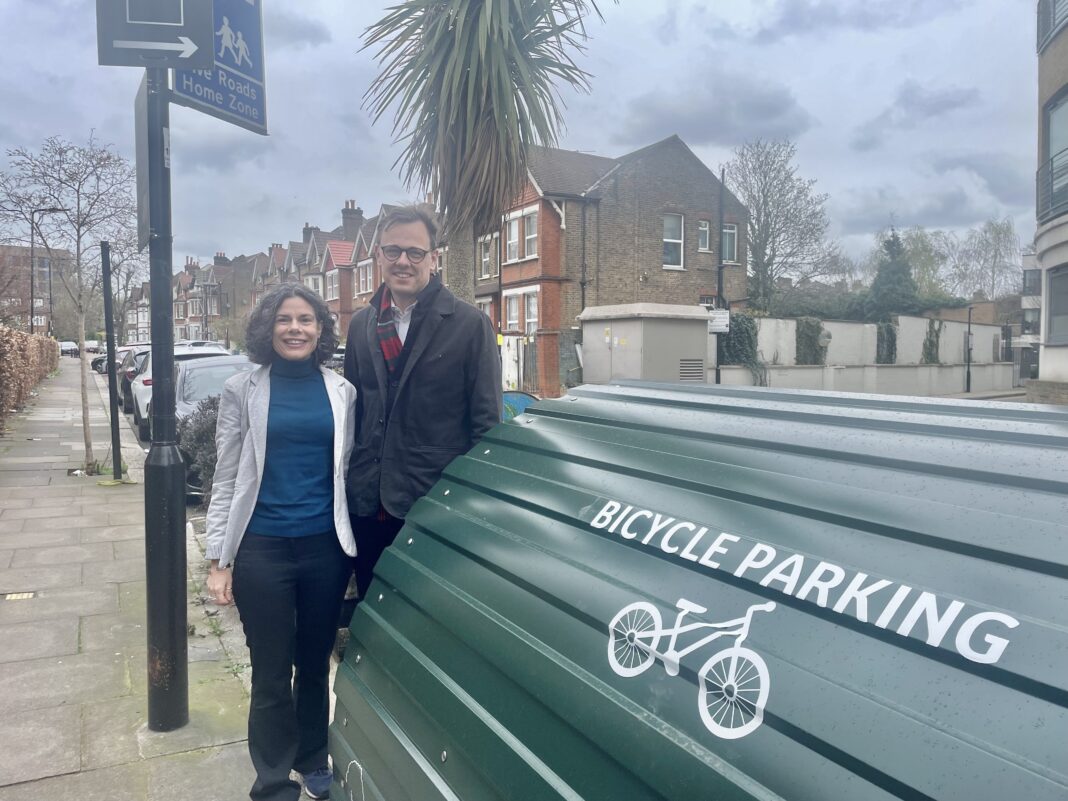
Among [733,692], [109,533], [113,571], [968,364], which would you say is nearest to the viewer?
[733,692]

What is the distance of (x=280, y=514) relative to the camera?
252cm

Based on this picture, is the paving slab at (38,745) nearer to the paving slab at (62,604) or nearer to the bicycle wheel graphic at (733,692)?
the paving slab at (62,604)

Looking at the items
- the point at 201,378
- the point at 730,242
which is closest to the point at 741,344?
the point at 730,242

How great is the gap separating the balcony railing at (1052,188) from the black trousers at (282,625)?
18983mm

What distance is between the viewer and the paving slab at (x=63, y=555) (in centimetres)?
564

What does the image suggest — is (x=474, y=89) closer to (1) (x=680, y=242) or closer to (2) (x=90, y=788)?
(2) (x=90, y=788)

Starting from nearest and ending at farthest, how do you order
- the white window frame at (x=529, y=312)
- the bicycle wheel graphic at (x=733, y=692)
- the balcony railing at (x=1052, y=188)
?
the bicycle wheel graphic at (x=733, y=692), the balcony railing at (x=1052, y=188), the white window frame at (x=529, y=312)

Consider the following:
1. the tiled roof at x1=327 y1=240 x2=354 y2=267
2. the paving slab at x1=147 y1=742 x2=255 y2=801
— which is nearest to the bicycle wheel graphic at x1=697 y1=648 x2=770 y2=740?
the paving slab at x1=147 y1=742 x2=255 y2=801

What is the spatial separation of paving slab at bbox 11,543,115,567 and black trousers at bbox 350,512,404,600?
3979mm

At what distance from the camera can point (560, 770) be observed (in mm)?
1358

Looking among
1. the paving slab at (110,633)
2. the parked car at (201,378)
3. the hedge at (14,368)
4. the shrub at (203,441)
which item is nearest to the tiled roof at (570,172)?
the hedge at (14,368)

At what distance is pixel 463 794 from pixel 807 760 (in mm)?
770

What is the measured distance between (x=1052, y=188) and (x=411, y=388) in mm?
19682

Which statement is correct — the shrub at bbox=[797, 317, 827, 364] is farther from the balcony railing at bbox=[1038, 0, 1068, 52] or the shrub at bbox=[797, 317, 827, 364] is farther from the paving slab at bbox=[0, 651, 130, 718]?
the paving slab at bbox=[0, 651, 130, 718]
